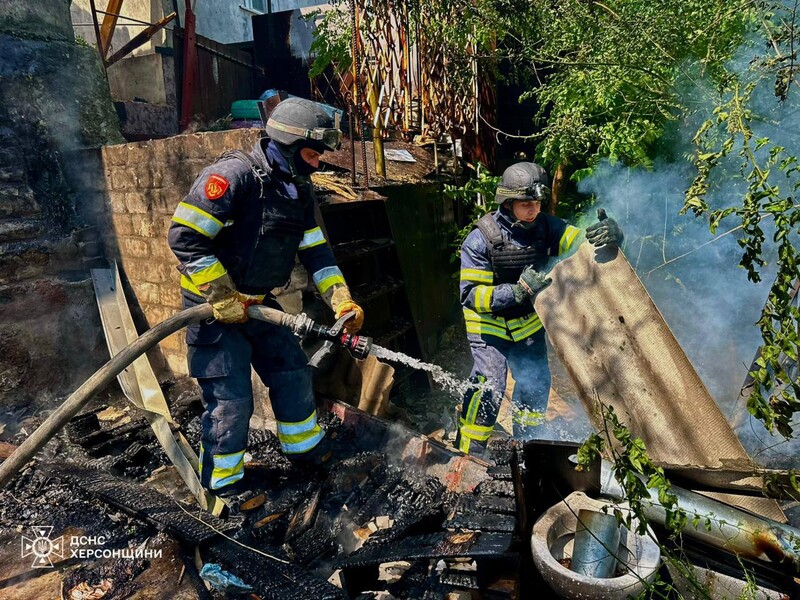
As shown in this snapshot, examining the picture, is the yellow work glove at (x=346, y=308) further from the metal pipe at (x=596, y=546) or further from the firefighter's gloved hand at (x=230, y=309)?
the metal pipe at (x=596, y=546)

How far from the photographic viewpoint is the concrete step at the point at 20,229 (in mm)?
4742

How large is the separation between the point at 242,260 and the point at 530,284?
6.61 feet

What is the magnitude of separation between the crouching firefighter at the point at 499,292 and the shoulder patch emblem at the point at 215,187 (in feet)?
6.36

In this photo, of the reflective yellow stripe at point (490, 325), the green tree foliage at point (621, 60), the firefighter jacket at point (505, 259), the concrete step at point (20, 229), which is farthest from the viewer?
the concrete step at point (20, 229)

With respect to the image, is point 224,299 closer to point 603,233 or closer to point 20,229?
point 603,233

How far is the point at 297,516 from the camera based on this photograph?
11.3ft

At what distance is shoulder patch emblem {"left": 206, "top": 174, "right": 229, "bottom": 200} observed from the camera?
10.2ft

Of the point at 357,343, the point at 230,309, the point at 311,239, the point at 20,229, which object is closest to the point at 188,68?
the point at 20,229

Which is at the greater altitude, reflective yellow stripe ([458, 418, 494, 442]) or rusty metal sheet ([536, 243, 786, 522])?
rusty metal sheet ([536, 243, 786, 522])

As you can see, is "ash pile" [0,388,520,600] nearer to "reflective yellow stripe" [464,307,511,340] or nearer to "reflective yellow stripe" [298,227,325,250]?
"reflective yellow stripe" [464,307,511,340]

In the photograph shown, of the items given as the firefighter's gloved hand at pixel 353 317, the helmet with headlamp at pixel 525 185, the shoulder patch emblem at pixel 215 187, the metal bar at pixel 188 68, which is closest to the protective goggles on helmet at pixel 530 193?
the helmet with headlamp at pixel 525 185

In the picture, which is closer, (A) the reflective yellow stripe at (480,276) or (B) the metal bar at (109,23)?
(A) the reflective yellow stripe at (480,276)

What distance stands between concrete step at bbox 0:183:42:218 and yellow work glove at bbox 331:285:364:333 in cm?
343

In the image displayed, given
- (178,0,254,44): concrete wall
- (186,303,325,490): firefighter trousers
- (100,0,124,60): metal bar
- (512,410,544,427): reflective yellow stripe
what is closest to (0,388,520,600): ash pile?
(186,303,325,490): firefighter trousers
